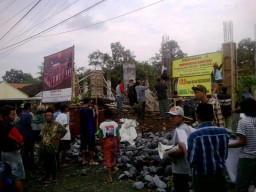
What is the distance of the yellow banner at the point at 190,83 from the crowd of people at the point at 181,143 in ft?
14.4

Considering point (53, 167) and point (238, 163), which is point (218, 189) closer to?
point (238, 163)

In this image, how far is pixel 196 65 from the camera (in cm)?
1330

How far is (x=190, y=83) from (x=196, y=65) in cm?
91

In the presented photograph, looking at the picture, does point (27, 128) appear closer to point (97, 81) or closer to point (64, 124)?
point (64, 124)

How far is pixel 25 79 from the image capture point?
78375 mm

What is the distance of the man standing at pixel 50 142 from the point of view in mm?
7047

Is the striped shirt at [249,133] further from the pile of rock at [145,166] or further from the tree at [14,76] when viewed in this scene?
the tree at [14,76]

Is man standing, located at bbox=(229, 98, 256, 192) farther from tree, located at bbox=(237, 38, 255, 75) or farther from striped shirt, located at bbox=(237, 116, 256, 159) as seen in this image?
tree, located at bbox=(237, 38, 255, 75)

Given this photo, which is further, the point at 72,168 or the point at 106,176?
the point at 72,168

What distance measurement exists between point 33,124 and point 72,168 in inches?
67.8

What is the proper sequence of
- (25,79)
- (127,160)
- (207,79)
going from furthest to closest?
(25,79) < (207,79) < (127,160)

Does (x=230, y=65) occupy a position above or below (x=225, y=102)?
above

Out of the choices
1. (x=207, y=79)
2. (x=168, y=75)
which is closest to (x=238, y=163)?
(x=207, y=79)

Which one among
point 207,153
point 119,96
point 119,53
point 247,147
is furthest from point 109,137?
point 119,53
